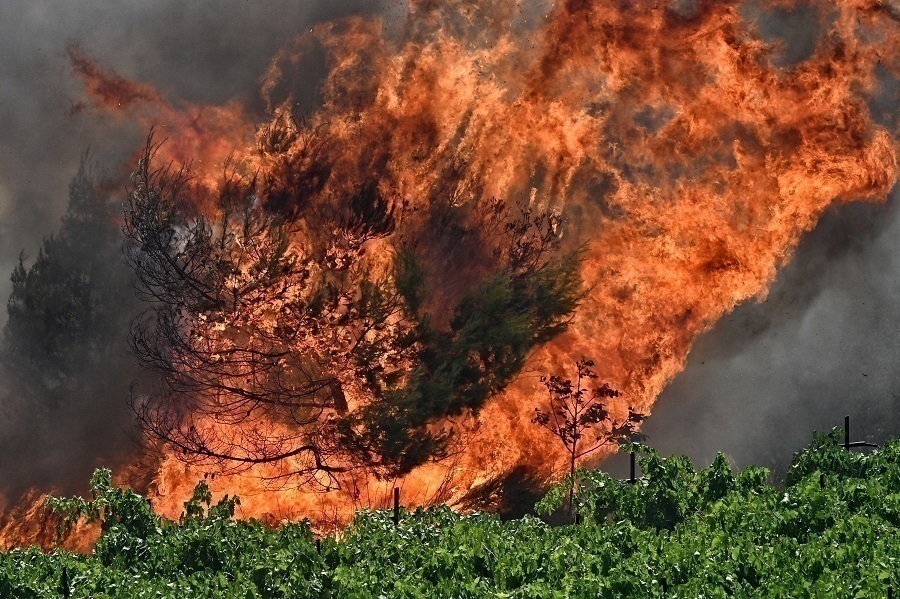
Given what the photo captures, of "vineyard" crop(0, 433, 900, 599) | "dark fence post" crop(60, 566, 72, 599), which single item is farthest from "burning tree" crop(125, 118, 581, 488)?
"dark fence post" crop(60, 566, 72, 599)

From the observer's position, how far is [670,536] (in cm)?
1781

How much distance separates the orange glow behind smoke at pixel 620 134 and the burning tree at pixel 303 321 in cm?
64

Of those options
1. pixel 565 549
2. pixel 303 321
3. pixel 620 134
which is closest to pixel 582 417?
pixel 303 321

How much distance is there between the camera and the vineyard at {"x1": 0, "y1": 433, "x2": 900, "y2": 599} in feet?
51.0

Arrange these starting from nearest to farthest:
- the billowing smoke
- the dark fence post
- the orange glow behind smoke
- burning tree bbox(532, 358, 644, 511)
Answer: the dark fence post → the billowing smoke → burning tree bbox(532, 358, 644, 511) → the orange glow behind smoke

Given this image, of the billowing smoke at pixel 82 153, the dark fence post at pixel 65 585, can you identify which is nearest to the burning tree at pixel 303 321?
the billowing smoke at pixel 82 153

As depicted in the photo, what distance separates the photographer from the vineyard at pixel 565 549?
15539mm

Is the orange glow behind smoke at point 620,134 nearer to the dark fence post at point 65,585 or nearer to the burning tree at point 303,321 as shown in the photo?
the burning tree at point 303,321

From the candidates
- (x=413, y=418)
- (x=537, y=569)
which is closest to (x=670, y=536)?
(x=537, y=569)

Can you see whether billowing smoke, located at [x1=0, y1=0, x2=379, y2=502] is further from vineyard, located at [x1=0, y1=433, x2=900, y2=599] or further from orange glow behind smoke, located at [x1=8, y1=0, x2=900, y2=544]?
vineyard, located at [x1=0, y1=433, x2=900, y2=599]

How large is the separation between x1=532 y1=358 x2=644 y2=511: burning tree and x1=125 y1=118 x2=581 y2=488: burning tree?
35.2 inches

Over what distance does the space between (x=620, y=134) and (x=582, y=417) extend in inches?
206

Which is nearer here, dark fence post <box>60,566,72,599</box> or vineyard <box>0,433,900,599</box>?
vineyard <box>0,433,900,599</box>

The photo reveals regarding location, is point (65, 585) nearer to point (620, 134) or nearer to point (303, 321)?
point (303, 321)
